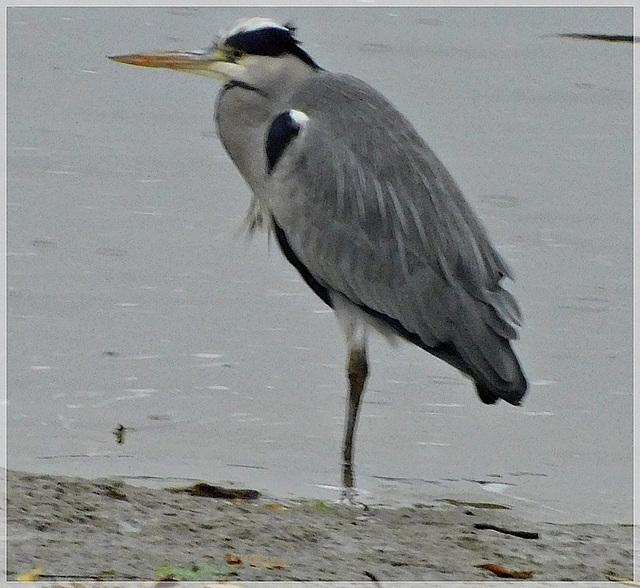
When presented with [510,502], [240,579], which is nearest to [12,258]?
[510,502]

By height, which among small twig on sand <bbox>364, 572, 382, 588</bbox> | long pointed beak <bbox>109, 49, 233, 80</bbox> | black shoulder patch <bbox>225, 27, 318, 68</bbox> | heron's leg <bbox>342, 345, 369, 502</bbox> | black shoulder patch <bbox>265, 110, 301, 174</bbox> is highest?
black shoulder patch <bbox>225, 27, 318, 68</bbox>

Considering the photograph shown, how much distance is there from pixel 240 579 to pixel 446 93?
711cm

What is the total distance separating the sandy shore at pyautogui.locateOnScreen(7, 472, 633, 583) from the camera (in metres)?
3.70

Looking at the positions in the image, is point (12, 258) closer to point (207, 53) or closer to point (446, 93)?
point (207, 53)

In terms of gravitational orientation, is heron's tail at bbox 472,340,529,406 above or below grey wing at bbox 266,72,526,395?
below

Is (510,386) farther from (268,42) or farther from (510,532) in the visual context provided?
(268,42)

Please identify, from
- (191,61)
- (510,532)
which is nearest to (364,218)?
(191,61)

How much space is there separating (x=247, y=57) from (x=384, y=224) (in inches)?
31.7

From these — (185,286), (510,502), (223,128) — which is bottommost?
(510,502)

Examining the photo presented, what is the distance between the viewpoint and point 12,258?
7.07 meters

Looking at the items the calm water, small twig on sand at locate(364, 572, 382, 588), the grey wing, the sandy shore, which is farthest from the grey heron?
small twig on sand at locate(364, 572, 382, 588)

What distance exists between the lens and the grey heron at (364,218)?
17.4 ft

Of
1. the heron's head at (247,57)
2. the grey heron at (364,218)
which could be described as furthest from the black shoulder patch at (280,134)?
the heron's head at (247,57)

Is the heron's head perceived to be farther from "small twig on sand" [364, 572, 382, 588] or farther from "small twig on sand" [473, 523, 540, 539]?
"small twig on sand" [364, 572, 382, 588]
